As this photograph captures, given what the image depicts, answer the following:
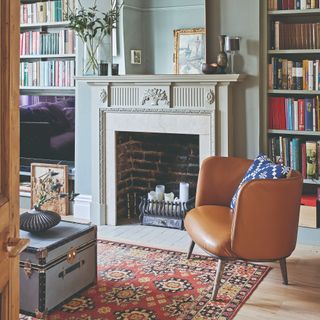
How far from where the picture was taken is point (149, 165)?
516 cm

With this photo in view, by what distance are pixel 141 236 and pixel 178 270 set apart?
96cm

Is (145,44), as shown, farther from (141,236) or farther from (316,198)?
(316,198)

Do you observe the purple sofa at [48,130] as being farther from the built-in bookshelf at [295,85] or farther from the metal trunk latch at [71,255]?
the metal trunk latch at [71,255]

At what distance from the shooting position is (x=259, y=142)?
4.35 meters

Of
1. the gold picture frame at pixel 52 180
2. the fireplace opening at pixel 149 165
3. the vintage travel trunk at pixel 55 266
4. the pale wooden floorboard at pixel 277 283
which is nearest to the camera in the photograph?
the vintage travel trunk at pixel 55 266

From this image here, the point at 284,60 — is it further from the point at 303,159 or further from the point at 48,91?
the point at 48,91

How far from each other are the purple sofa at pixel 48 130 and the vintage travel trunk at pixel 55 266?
7.19ft

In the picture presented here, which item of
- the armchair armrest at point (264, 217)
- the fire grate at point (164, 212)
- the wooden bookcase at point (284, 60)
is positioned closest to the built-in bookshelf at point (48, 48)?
the fire grate at point (164, 212)

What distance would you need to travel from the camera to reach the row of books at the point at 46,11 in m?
5.25

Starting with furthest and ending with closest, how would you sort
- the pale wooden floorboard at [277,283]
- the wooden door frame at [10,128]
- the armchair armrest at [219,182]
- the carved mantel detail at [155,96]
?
the carved mantel detail at [155,96]
the armchair armrest at [219,182]
the pale wooden floorboard at [277,283]
the wooden door frame at [10,128]

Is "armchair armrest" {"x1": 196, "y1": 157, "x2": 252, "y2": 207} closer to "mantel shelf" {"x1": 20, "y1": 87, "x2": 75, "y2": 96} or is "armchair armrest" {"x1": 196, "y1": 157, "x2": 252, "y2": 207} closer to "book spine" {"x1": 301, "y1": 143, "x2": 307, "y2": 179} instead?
"book spine" {"x1": 301, "y1": 143, "x2": 307, "y2": 179}

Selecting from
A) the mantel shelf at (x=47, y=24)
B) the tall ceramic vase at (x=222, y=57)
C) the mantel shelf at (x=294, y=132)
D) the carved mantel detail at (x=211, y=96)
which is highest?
the mantel shelf at (x=47, y=24)

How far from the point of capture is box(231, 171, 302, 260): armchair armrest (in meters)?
2.98

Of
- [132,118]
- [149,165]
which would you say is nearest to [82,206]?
[149,165]
